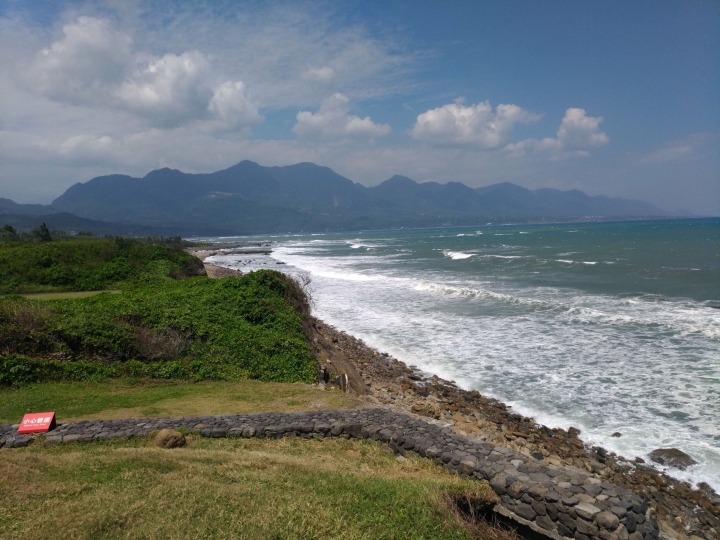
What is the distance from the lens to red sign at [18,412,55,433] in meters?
9.19

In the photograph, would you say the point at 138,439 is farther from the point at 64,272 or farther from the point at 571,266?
the point at 571,266

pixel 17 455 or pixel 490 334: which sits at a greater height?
pixel 17 455

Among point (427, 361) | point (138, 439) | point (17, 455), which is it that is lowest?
point (427, 361)

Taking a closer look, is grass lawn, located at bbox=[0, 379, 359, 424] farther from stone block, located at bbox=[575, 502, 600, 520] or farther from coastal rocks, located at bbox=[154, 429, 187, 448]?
stone block, located at bbox=[575, 502, 600, 520]

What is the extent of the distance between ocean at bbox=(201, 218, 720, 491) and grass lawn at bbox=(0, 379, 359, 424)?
670 centimetres

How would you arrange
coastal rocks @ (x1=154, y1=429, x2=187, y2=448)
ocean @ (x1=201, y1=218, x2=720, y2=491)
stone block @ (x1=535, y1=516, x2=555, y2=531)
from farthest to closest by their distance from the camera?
ocean @ (x1=201, y1=218, x2=720, y2=491)
coastal rocks @ (x1=154, y1=429, x2=187, y2=448)
stone block @ (x1=535, y1=516, x2=555, y2=531)

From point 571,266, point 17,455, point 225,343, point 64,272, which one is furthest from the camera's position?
point 571,266

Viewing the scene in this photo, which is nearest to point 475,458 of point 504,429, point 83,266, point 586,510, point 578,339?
point 586,510

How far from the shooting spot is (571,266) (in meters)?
43.7

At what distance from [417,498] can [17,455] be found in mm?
6829

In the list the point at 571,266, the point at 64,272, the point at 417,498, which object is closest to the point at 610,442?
the point at 417,498

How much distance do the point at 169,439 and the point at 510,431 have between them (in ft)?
29.6

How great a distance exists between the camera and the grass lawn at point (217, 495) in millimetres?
5727

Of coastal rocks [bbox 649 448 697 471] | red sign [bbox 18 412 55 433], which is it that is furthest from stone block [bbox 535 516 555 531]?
red sign [bbox 18 412 55 433]
